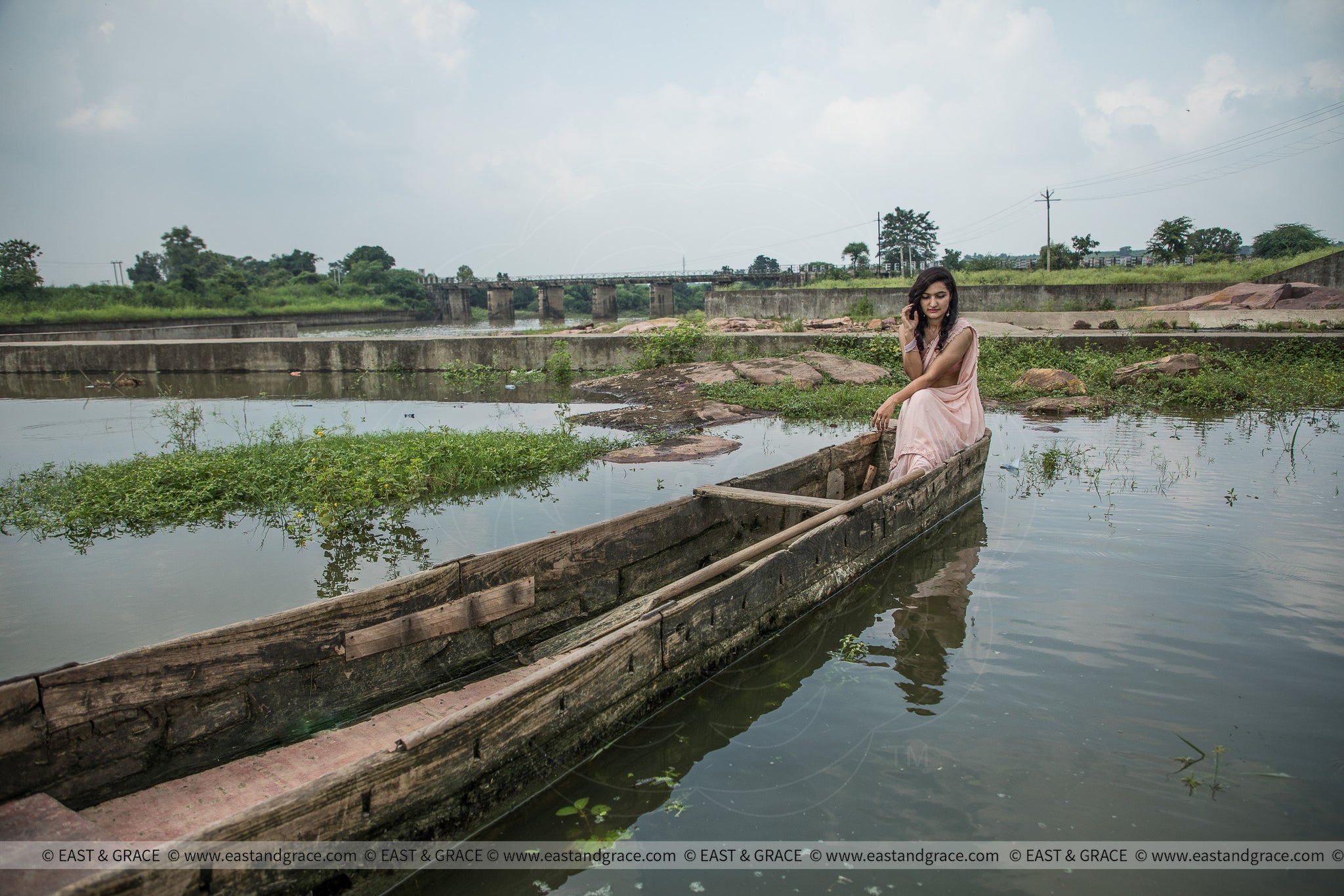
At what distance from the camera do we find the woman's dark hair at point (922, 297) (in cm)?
545

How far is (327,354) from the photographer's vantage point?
15.4 m

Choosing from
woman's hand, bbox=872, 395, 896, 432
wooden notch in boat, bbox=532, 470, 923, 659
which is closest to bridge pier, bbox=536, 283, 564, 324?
woman's hand, bbox=872, 395, 896, 432

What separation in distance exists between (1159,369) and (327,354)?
14.2 m

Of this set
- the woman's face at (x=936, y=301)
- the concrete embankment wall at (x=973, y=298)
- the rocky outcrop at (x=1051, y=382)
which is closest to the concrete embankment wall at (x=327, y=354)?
the rocky outcrop at (x=1051, y=382)

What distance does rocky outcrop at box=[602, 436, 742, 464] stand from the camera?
761cm

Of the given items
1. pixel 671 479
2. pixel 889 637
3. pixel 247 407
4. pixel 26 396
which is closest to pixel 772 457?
pixel 671 479

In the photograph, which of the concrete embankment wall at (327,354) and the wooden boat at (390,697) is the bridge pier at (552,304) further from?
the wooden boat at (390,697)

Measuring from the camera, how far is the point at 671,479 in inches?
269

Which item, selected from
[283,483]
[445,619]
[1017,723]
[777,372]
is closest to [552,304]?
[777,372]

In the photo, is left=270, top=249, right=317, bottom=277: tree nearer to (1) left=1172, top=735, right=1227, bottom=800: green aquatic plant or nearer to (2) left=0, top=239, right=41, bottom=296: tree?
(2) left=0, top=239, right=41, bottom=296: tree

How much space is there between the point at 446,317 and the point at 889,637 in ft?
234

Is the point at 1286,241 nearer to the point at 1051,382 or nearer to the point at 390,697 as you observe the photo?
the point at 1051,382

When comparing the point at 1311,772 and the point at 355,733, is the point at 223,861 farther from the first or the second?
the point at 1311,772

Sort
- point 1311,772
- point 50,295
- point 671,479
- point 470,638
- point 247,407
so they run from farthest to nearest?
point 50,295 < point 247,407 < point 671,479 < point 470,638 < point 1311,772
